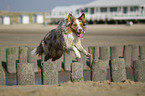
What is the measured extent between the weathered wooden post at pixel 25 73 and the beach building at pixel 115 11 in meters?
43.5

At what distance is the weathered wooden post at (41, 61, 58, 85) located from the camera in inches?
244

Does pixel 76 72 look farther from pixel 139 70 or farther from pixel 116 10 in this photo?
pixel 116 10

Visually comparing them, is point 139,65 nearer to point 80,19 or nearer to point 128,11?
point 80,19

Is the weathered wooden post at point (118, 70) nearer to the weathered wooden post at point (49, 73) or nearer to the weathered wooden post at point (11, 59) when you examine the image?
the weathered wooden post at point (49, 73)

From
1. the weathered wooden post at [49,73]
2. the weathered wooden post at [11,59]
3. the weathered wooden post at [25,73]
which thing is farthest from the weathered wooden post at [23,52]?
the weathered wooden post at [49,73]

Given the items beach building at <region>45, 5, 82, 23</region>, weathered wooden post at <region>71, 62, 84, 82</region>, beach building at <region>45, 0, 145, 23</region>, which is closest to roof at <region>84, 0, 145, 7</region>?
beach building at <region>45, 0, 145, 23</region>

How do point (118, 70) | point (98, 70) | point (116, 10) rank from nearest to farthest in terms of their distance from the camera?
point (98, 70) → point (118, 70) → point (116, 10)

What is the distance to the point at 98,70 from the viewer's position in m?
6.63

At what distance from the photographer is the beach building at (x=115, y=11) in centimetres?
4981

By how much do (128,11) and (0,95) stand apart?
170 feet

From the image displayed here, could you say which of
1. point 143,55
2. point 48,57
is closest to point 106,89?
point 48,57

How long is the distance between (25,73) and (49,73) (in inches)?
21.6

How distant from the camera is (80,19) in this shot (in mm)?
5441

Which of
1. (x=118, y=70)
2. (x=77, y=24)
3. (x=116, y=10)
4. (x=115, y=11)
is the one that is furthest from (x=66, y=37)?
(x=116, y=10)
